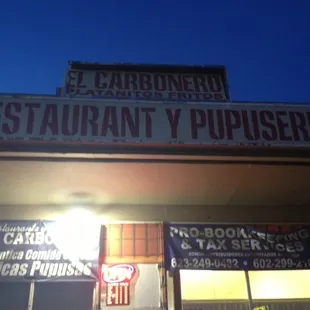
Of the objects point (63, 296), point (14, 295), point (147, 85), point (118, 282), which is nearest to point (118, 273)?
point (118, 282)

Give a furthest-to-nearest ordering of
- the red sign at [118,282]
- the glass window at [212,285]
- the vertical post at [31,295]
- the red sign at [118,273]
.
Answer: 1. the glass window at [212,285]
2. the red sign at [118,273]
3. the red sign at [118,282]
4. the vertical post at [31,295]

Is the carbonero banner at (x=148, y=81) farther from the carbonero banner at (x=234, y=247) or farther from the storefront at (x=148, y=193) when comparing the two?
the carbonero banner at (x=234, y=247)

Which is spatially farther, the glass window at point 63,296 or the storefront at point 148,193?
the glass window at point 63,296

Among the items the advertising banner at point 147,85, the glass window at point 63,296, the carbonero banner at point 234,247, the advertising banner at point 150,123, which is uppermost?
the advertising banner at point 147,85

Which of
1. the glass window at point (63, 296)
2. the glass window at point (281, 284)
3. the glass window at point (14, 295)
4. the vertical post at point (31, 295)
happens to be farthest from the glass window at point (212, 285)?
the glass window at point (14, 295)

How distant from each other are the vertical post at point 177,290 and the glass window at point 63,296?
1377 millimetres

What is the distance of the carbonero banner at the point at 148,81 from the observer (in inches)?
280

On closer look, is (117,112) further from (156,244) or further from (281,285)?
(281,285)

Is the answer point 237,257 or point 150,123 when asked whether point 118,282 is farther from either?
point 150,123

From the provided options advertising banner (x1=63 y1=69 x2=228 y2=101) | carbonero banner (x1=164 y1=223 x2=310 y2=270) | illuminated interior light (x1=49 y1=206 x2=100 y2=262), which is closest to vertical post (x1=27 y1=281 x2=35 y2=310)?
illuminated interior light (x1=49 y1=206 x2=100 y2=262)

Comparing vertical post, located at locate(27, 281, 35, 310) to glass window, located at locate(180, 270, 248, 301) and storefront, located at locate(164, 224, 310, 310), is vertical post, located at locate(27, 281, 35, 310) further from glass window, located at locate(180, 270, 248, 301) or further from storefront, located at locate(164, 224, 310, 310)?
glass window, located at locate(180, 270, 248, 301)

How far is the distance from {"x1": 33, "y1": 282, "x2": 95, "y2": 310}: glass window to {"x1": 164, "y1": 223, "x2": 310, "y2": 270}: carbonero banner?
1411 millimetres

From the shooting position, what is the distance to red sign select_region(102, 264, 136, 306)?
19.9 ft

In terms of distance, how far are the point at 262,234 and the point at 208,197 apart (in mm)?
1185
